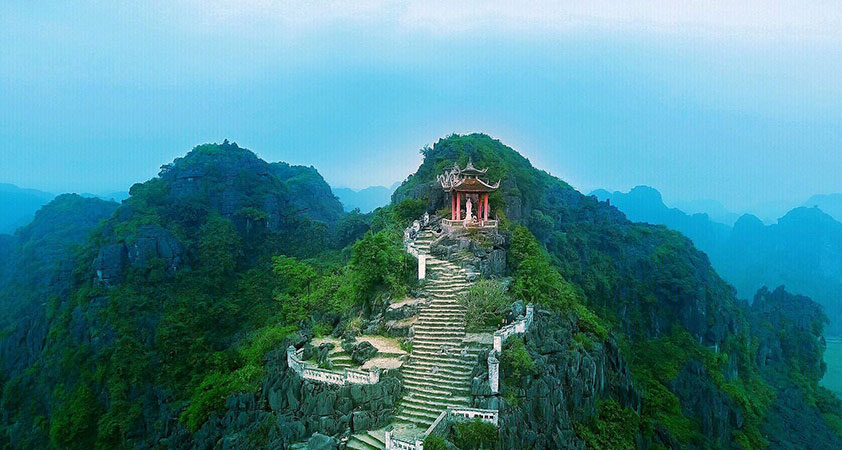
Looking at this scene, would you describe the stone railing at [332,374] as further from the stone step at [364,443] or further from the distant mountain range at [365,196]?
A: the distant mountain range at [365,196]

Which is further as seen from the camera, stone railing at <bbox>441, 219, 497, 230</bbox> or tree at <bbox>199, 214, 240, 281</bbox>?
tree at <bbox>199, 214, 240, 281</bbox>

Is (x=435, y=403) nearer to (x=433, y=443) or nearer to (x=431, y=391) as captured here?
(x=431, y=391)

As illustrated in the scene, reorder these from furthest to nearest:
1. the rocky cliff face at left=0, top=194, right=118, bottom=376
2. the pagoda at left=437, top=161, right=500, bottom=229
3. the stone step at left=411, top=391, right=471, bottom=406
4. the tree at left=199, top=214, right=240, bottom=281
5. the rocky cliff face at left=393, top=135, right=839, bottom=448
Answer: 1. the tree at left=199, top=214, right=240, bottom=281
2. the rocky cliff face at left=0, top=194, right=118, bottom=376
3. the rocky cliff face at left=393, top=135, right=839, bottom=448
4. the pagoda at left=437, top=161, right=500, bottom=229
5. the stone step at left=411, top=391, right=471, bottom=406

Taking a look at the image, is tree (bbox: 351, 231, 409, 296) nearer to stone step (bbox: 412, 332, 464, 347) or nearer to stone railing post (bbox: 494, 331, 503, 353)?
stone step (bbox: 412, 332, 464, 347)

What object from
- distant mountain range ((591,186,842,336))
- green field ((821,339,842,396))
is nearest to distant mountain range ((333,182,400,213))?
distant mountain range ((591,186,842,336))

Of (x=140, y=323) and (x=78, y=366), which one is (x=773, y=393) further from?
(x=78, y=366)

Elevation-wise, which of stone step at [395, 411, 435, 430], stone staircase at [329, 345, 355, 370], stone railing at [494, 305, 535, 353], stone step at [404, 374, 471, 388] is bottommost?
stone step at [395, 411, 435, 430]
